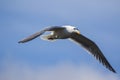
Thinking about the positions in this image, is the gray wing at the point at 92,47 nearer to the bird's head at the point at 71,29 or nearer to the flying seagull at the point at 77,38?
the flying seagull at the point at 77,38

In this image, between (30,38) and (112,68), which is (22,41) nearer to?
(30,38)

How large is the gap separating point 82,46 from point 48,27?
86cm

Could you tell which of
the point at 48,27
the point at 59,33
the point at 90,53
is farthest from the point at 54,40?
the point at 90,53

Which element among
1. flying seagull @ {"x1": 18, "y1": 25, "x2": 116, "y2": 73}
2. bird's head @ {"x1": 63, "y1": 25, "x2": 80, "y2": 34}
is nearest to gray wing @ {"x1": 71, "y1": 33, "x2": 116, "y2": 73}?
flying seagull @ {"x1": 18, "y1": 25, "x2": 116, "y2": 73}

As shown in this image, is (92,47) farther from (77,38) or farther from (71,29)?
(71,29)

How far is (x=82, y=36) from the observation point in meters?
3.75

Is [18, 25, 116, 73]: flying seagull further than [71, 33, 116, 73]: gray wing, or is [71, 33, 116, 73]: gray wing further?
[71, 33, 116, 73]: gray wing

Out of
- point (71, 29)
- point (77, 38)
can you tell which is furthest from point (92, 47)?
point (71, 29)

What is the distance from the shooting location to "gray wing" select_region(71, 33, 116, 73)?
377 cm

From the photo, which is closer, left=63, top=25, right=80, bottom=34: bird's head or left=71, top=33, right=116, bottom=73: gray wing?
left=63, top=25, right=80, bottom=34: bird's head

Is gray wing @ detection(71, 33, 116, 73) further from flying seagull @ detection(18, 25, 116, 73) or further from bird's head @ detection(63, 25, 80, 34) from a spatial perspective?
bird's head @ detection(63, 25, 80, 34)

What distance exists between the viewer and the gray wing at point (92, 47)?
3766 mm

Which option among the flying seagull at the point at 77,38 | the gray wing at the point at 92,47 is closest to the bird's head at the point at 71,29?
the flying seagull at the point at 77,38

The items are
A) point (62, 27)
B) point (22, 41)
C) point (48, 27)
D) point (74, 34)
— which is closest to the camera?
point (22, 41)
